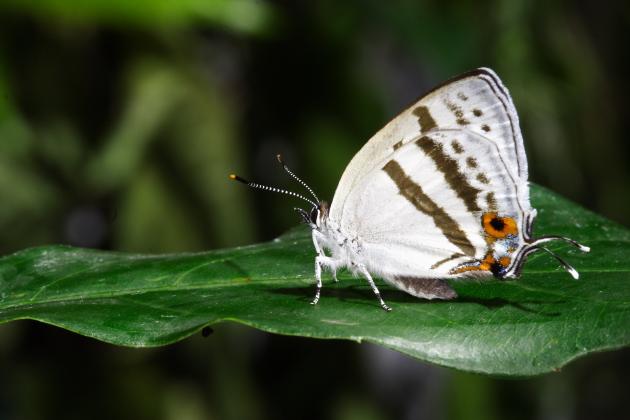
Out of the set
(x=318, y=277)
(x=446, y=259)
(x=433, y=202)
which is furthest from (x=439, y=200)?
(x=318, y=277)

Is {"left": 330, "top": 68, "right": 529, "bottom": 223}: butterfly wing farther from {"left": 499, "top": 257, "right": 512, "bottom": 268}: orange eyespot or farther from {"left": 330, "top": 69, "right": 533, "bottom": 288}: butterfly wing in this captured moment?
{"left": 499, "top": 257, "right": 512, "bottom": 268}: orange eyespot

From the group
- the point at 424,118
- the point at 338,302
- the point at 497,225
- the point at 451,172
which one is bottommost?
the point at 338,302

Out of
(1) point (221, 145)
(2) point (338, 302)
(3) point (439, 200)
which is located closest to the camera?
(2) point (338, 302)

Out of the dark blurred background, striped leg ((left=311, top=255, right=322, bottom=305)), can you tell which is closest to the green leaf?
striped leg ((left=311, top=255, right=322, bottom=305))

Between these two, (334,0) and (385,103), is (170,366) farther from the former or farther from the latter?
(334,0)

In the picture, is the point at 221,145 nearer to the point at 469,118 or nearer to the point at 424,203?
the point at 424,203

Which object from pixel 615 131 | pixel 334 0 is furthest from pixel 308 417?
pixel 615 131
